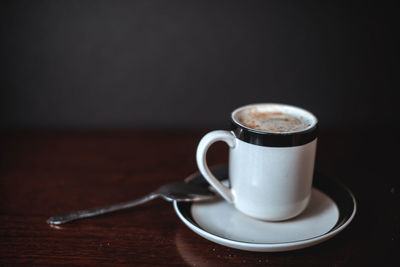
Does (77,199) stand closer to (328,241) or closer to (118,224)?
(118,224)

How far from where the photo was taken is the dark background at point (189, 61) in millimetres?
885

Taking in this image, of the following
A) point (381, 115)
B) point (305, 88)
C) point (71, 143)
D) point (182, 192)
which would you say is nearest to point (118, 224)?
point (182, 192)

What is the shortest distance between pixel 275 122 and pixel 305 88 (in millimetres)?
436

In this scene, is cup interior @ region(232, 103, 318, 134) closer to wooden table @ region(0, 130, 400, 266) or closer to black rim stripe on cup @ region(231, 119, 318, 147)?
black rim stripe on cup @ region(231, 119, 318, 147)

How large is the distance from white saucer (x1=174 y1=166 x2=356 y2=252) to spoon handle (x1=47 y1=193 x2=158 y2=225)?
62 millimetres

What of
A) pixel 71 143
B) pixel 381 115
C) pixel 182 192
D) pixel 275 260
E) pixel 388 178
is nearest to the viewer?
pixel 275 260

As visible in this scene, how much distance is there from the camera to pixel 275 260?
1.52ft

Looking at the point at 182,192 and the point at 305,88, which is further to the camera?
the point at 305,88

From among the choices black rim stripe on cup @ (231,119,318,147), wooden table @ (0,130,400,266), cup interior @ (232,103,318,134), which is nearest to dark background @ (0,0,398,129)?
wooden table @ (0,130,400,266)

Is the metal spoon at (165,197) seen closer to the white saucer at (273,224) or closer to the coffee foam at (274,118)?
the white saucer at (273,224)

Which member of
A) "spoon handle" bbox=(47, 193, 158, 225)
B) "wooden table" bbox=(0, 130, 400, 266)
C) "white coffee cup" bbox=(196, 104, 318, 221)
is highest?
"white coffee cup" bbox=(196, 104, 318, 221)

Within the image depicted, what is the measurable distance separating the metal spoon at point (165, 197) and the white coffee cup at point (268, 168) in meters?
0.05

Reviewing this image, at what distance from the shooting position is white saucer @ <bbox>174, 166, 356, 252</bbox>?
0.46 metres

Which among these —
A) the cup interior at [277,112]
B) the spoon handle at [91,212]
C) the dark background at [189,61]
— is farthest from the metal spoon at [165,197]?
the dark background at [189,61]
